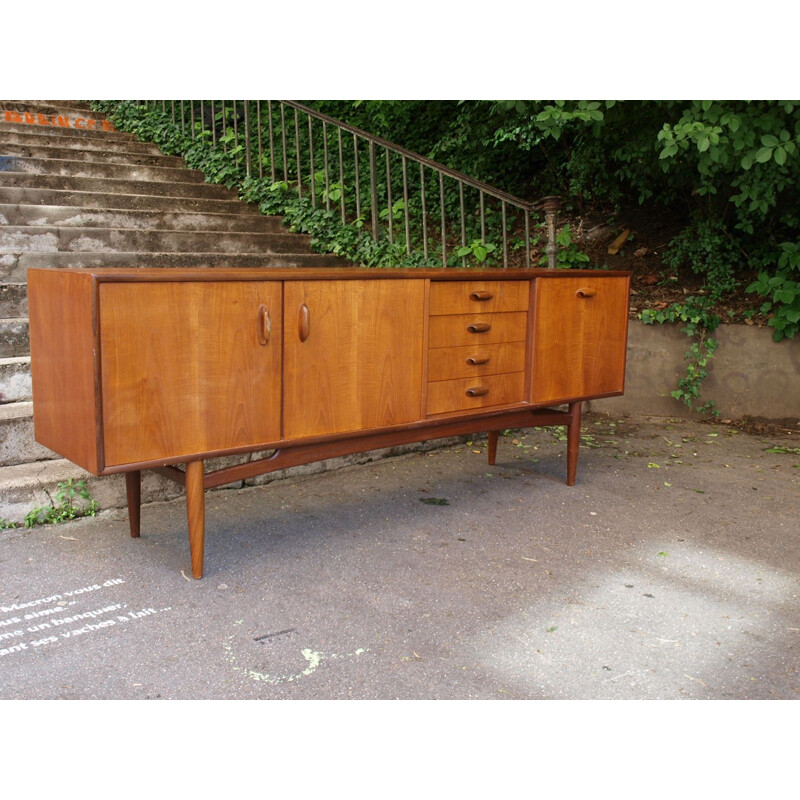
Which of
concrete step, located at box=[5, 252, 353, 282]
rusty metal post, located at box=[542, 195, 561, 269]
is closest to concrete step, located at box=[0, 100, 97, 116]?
concrete step, located at box=[5, 252, 353, 282]

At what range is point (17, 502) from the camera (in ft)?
11.6

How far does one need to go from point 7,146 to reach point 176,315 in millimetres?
4520

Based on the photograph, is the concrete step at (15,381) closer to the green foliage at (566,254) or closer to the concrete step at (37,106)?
the green foliage at (566,254)

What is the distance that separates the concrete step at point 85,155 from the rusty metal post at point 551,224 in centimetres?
343

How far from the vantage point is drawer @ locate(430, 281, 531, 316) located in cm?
355

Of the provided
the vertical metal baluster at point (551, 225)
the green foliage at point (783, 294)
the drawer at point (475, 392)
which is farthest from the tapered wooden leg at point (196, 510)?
the green foliage at point (783, 294)

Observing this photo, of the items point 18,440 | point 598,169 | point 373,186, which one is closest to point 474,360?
point 18,440

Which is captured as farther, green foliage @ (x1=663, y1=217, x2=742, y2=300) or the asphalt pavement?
green foliage @ (x1=663, y1=217, x2=742, y2=300)

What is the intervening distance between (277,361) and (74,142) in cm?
502

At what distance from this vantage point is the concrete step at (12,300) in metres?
4.48

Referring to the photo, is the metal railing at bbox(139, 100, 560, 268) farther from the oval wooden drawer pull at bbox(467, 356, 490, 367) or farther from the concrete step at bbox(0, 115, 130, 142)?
the oval wooden drawer pull at bbox(467, 356, 490, 367)

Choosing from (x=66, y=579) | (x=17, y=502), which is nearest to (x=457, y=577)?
(x=66, y=579)

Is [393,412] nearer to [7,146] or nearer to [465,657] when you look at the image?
[465,657]

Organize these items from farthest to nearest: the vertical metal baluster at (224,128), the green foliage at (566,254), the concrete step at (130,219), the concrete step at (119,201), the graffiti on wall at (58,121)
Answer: the graffiti on wall at (58,121)
the vertical metal baluster at (224,128)
the green foliage at (566,254)
the concrete step at (119,201)
the concrete step at (130,219)
